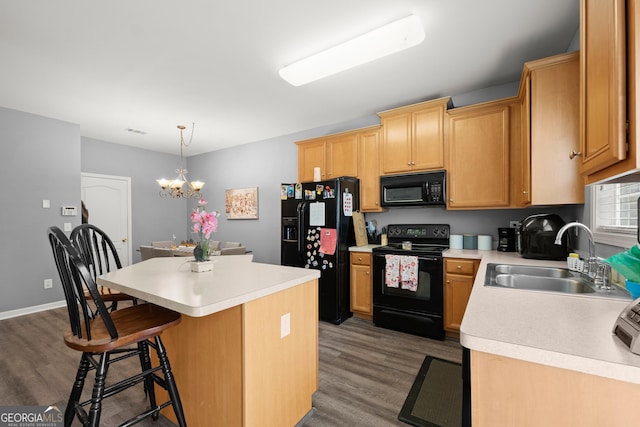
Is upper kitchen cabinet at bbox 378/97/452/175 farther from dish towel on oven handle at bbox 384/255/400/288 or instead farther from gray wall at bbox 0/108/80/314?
gray wall at bbox 0/108/80/314

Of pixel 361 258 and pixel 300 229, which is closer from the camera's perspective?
pixel 361 258

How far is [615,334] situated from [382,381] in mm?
1672

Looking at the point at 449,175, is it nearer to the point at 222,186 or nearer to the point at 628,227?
the point at 628,227

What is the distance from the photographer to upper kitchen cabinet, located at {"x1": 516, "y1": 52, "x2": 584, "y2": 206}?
6.56 ft

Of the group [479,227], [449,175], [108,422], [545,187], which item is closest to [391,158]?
[449,175]

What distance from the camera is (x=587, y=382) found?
72 cm

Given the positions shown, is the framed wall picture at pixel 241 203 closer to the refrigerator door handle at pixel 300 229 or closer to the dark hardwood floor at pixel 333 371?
the refrigerator door handle at pixel 300 229

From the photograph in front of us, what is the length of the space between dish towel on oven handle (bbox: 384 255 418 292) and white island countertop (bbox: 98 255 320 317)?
1.54 metres

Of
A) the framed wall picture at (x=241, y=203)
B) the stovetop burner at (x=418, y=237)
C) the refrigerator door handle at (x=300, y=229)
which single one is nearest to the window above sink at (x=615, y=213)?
the stovetop burner at (x=418, y=237)

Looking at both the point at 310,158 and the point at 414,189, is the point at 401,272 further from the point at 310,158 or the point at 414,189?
the point at 310,158

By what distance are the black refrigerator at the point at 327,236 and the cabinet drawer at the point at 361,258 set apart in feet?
0.30

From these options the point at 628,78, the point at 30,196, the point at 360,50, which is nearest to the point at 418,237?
the point at 360,50

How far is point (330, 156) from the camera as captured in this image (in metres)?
3.94

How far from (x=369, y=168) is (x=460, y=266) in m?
1.55
